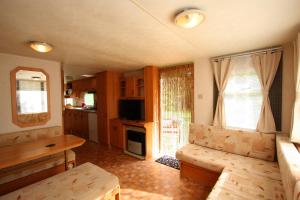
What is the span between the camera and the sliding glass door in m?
3.12

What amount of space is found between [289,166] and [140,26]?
1.92 metres

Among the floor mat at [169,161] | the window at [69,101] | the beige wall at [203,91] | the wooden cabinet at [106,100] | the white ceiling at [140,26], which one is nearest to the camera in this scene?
the white ceiling at [140,26]

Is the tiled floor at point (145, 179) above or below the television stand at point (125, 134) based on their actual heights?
below

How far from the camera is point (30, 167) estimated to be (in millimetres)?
2113

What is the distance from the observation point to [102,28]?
1.56m

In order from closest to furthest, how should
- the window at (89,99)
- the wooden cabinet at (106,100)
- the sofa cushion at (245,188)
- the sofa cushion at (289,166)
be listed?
the sofa cushion at (289,166)
the sofa cushion at (245,188)
the wooden cabinet at (106,100)
the window at (89,99)

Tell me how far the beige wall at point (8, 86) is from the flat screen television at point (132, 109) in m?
1.55

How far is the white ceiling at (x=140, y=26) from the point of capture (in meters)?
1.17

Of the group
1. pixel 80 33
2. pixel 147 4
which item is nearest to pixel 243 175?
pixel 147 4

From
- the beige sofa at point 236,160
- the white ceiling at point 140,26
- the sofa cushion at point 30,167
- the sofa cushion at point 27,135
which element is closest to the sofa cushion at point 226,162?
the beige sofa at point 236,160

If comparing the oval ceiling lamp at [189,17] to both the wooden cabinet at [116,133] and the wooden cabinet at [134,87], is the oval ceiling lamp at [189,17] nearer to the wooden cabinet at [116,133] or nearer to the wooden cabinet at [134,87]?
the wooden cabinet at [134,87]

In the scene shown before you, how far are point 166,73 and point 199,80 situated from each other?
0.85 meters

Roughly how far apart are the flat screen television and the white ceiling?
1.63m

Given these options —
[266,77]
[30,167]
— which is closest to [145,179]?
[30,167]
